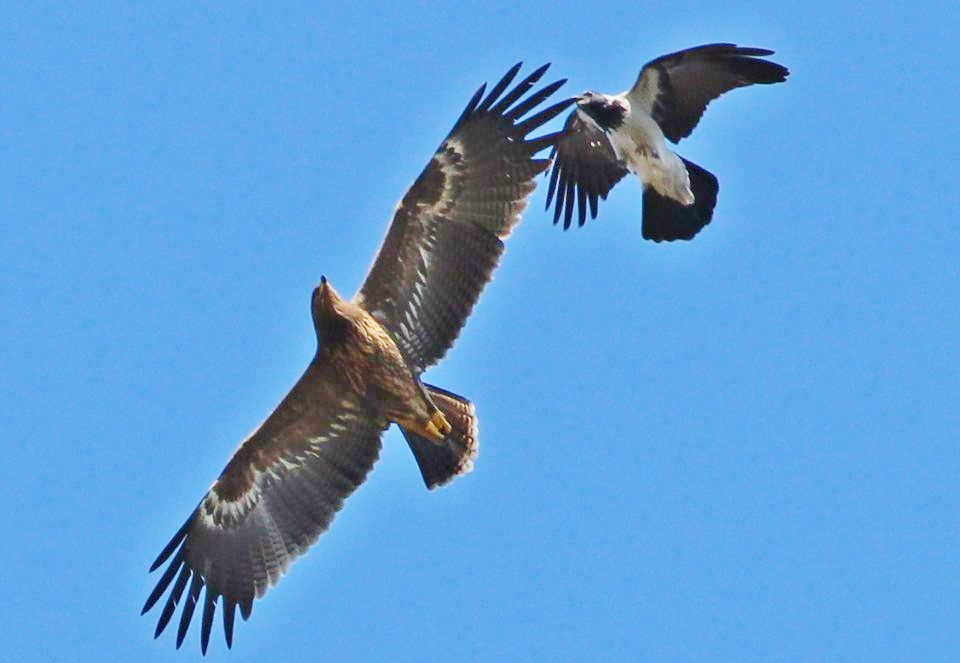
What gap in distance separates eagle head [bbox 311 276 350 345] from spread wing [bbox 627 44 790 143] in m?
3.09

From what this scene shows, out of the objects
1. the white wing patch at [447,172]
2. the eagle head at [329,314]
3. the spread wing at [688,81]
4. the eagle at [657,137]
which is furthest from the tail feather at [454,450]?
the spread wing at [688,81]

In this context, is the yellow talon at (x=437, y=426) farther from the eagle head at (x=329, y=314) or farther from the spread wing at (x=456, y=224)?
the eagle head at (x=329, y=314)

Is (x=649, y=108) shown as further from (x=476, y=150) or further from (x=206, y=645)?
(x=206, y=645)

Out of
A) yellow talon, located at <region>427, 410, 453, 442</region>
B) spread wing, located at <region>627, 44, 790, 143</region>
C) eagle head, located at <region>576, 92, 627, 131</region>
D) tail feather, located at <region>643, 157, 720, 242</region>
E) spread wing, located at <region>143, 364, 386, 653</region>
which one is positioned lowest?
spread wing, located at <region>143, 364, 386, 653</region>

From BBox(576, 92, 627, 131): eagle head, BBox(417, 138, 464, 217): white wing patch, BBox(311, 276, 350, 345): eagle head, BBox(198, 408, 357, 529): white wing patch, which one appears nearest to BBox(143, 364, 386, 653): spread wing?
BBox(198, 408, 357, 529): white wing patch

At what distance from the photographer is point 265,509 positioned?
41.7ft

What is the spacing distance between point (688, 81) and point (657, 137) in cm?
51

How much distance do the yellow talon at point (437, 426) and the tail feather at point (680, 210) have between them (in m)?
2.32

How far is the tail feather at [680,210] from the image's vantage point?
1364 centimetres

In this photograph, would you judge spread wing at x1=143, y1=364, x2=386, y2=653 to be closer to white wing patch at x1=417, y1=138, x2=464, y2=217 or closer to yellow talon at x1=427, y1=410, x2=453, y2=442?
yellow talon at x1=427, y1=410, x2=453, y2=442

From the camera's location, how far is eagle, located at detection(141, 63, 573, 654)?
12297 millimetres

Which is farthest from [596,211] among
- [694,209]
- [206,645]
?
[206,645]

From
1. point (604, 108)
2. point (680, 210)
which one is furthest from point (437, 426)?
point (604, 108)

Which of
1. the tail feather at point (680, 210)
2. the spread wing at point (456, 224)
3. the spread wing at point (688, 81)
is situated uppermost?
the spread wing at point (688, 81)
